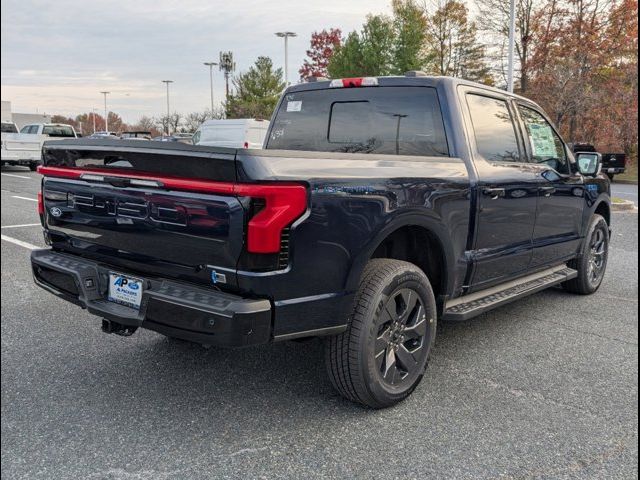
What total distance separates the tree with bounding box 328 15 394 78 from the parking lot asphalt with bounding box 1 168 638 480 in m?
30.2

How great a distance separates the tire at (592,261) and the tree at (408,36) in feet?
82.9

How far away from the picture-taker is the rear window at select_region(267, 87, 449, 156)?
12.3 ft

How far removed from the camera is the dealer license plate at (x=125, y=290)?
2.75m

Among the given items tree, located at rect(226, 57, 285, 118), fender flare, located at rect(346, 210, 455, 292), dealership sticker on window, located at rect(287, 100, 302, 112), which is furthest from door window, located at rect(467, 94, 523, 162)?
tree, located at rect(226, 57, 285, 118)

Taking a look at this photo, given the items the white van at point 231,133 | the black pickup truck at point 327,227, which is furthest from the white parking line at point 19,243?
the white van at point 231,133

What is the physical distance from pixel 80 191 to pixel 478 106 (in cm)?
264

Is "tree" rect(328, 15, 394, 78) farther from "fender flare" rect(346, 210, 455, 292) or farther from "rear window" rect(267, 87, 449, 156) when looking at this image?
"fender flare" rect(346, 210, 455, 292)

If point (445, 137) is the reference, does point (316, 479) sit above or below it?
below

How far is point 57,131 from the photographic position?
2494 cm

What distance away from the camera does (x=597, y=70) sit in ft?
86.5

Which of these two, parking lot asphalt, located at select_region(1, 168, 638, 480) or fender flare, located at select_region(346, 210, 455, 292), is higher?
fender flare, located at select_region(346, 210, 455, 292)

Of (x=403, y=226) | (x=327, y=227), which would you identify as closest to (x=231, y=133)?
(x=403, y=226)

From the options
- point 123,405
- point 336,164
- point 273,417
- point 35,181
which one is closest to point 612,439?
point 273,417

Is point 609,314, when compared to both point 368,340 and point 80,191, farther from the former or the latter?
point 80,191
